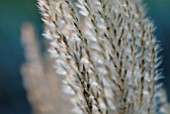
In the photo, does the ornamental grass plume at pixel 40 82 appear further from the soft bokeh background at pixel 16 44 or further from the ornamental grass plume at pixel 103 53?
the soft bokeh background at pixel 16 44

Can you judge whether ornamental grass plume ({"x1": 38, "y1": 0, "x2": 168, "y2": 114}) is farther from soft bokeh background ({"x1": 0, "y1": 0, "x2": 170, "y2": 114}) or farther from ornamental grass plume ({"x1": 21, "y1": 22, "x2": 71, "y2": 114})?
soft bokeh background ({"x1": 0, "y1": 0, "x2": 170, "y2": 114})

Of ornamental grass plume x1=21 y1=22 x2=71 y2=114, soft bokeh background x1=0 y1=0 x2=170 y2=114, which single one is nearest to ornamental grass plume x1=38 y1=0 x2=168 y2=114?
ornamental grass plume x1=21 y1=22 x2=71 y2=114

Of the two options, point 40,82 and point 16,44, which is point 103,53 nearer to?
point 40,82

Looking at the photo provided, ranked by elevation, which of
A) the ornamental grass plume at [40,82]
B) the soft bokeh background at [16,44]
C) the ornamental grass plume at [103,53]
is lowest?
the ornamental grass plume at [103,53]

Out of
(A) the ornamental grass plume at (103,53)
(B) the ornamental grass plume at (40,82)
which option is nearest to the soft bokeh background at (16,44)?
(B) the ornamental grass plume at (40,82)

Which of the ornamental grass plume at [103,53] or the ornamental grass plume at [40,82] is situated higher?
the ornamental grass plume at [40,82]
